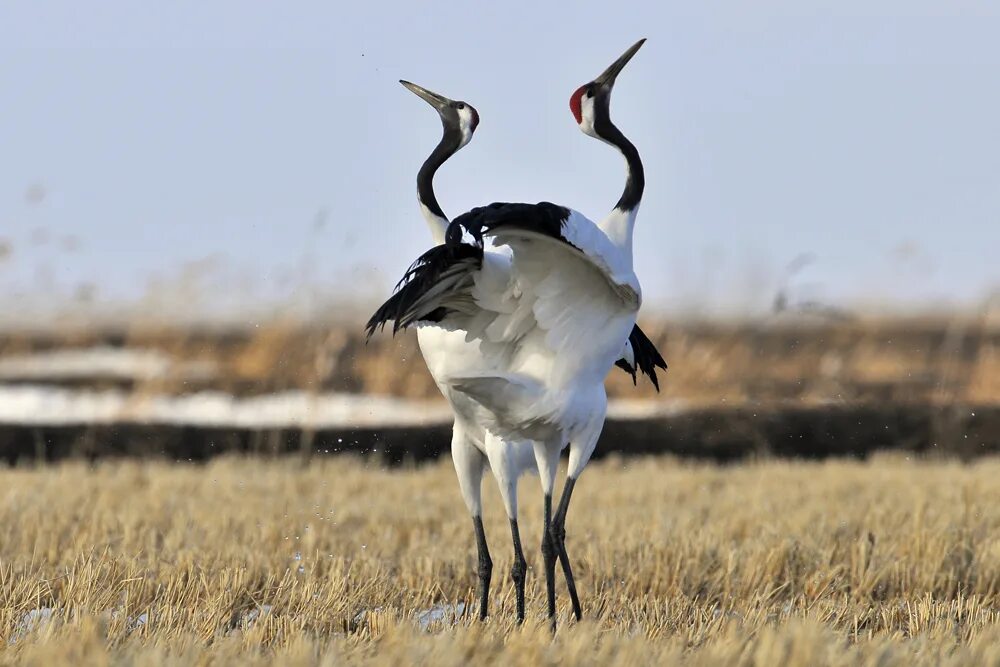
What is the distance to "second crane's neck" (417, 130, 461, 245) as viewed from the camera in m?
5.45

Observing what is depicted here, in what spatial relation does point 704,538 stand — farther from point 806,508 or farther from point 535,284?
point 535,284

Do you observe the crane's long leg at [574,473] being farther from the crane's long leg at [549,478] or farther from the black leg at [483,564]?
the black leg at [483,564]

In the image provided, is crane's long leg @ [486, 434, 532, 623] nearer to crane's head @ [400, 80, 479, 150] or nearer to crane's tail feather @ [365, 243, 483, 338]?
crane's tail feather @ [365, 243, 483, 338]

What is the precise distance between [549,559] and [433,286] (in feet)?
4.68

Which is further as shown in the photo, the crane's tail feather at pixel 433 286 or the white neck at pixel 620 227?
the white neck at pixel 620 227

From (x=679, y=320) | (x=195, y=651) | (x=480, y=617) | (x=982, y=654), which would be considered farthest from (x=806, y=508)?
(x=679, y=320)

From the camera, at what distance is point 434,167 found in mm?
5602

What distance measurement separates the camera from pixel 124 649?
13.9 feet

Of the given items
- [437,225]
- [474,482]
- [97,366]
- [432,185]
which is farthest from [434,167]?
[97,366]

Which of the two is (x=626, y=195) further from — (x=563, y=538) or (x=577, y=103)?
(x=563, y=538)

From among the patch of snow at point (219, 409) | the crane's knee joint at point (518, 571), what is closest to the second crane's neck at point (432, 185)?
the crane's knee joint at point (518, 571)

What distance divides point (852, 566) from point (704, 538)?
0.75 metres

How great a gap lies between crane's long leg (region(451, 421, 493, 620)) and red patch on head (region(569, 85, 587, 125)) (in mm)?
1301

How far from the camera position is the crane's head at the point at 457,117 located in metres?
5.62
